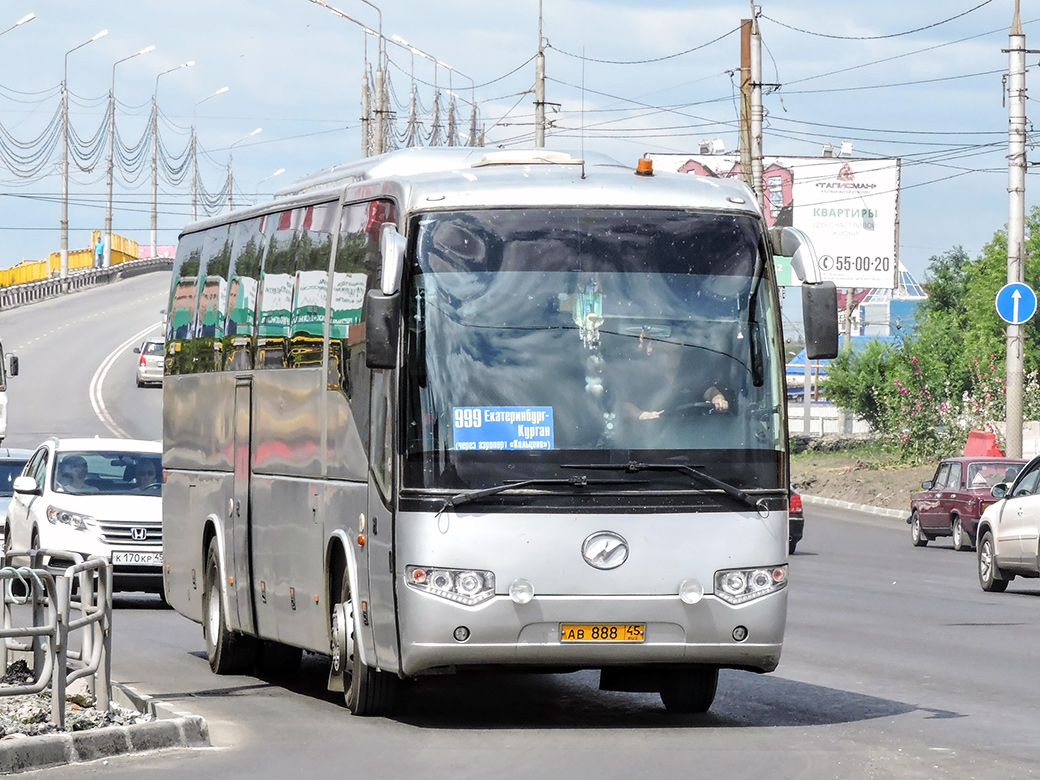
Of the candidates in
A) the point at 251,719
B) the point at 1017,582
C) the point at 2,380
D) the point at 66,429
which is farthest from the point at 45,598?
the point at 66,429

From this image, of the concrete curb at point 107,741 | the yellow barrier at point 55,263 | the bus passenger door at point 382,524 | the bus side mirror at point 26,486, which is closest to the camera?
the concrete curb at point 107,741

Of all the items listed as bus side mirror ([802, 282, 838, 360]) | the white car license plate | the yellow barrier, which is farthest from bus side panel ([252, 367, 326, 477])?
the yellow barrier

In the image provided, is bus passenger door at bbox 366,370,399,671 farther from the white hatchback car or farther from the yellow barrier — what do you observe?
the yellow barrier

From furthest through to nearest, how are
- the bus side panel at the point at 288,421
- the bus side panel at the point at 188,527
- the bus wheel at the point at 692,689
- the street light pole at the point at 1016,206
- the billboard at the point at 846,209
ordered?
the billboard at the point at 846,209 → the street light pole at the point at 1016,206 → the bus side panel at the point at 188,527 → the bus side panel at the point at 288,421 → the bus wheel at the point at 692,689

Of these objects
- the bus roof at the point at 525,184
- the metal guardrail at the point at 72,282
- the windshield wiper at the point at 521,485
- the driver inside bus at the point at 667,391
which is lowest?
Result: the windshield wiper at the point at 521,485

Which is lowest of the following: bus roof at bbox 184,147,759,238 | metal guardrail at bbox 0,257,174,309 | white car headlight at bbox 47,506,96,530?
white car headlight at bbox 47,506,96,530

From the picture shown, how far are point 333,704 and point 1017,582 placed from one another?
54.1 ft

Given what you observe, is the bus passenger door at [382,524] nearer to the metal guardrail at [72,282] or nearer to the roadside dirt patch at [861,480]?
the roadside dirt patch at [861,480]

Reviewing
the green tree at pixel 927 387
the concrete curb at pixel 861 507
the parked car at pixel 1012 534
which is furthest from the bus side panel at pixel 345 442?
the green tree at pixel 927 387

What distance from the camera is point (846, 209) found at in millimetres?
70188

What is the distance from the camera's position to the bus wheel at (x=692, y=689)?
40.4 ft

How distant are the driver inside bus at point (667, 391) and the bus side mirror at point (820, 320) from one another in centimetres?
56

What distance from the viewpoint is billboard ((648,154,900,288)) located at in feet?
229

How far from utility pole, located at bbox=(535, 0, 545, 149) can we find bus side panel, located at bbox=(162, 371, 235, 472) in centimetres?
3743
